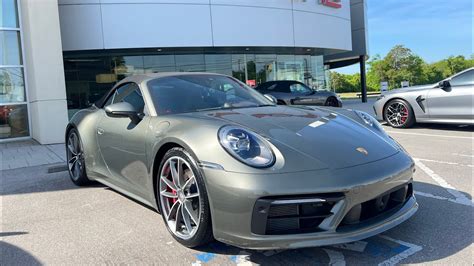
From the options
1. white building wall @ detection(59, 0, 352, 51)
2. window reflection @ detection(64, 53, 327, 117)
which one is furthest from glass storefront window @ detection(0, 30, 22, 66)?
window reflection @ detection(64, 53, 327, 117)

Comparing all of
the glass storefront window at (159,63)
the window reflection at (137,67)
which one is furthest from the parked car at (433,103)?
the glass storefront window at (159,63)

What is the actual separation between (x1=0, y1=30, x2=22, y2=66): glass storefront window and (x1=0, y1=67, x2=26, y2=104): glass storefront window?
0.21m

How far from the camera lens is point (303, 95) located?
13.2m

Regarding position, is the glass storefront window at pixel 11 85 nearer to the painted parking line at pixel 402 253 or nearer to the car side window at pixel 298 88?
the car side window at pixel 298 88

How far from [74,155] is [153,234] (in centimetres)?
232

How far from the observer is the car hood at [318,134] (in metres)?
2.63

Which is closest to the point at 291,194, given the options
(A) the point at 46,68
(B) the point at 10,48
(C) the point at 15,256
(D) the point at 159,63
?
(C) the point at 15,256

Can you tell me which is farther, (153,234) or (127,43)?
(127,43)

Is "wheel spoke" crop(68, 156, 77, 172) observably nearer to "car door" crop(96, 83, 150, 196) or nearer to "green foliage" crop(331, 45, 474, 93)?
"car door" crop(96, 83, 150, 196)

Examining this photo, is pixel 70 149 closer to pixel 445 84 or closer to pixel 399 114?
pixel 399 114

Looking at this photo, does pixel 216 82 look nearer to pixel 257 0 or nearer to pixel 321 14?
pixel 257 0

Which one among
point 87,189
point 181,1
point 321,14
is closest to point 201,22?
point 181,1

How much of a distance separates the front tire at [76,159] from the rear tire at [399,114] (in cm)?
679

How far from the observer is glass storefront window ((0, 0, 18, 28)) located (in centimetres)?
1058
